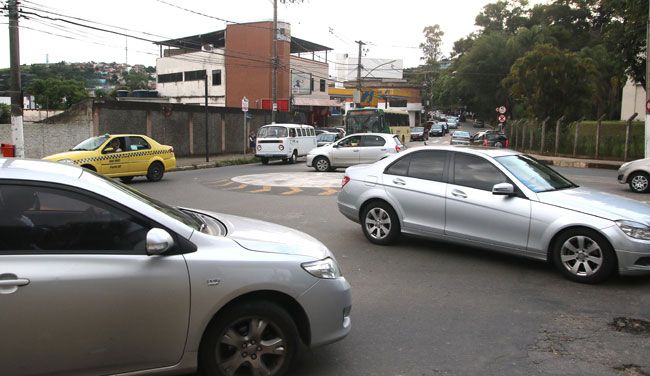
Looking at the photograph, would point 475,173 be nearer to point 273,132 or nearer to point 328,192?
point 328,192

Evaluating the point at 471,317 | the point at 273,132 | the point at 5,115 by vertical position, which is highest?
the point at 5,115

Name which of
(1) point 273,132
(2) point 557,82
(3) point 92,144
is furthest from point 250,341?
(2) point 557,82

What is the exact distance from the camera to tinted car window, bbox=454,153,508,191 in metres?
6.90

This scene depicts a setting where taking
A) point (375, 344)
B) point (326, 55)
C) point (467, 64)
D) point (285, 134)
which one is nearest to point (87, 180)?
point (375, 344)

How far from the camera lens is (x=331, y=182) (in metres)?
17.0

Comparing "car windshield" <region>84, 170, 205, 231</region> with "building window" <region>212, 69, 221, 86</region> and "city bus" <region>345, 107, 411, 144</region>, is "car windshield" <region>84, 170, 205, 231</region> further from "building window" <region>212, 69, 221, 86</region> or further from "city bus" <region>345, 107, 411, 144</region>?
"building window" <region>212, 69, 221, 86</region>

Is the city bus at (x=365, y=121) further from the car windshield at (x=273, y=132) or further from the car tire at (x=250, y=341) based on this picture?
the car tire at (x=250, y=341)

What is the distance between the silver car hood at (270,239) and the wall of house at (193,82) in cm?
4857

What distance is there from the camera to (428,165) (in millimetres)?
7605

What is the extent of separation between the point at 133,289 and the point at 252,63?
49535 mm

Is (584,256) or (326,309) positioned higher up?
(326,309)

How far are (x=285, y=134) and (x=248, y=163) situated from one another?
3085 millimetres

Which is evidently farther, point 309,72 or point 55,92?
point 55,92

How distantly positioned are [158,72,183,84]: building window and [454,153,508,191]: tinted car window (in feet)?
181
